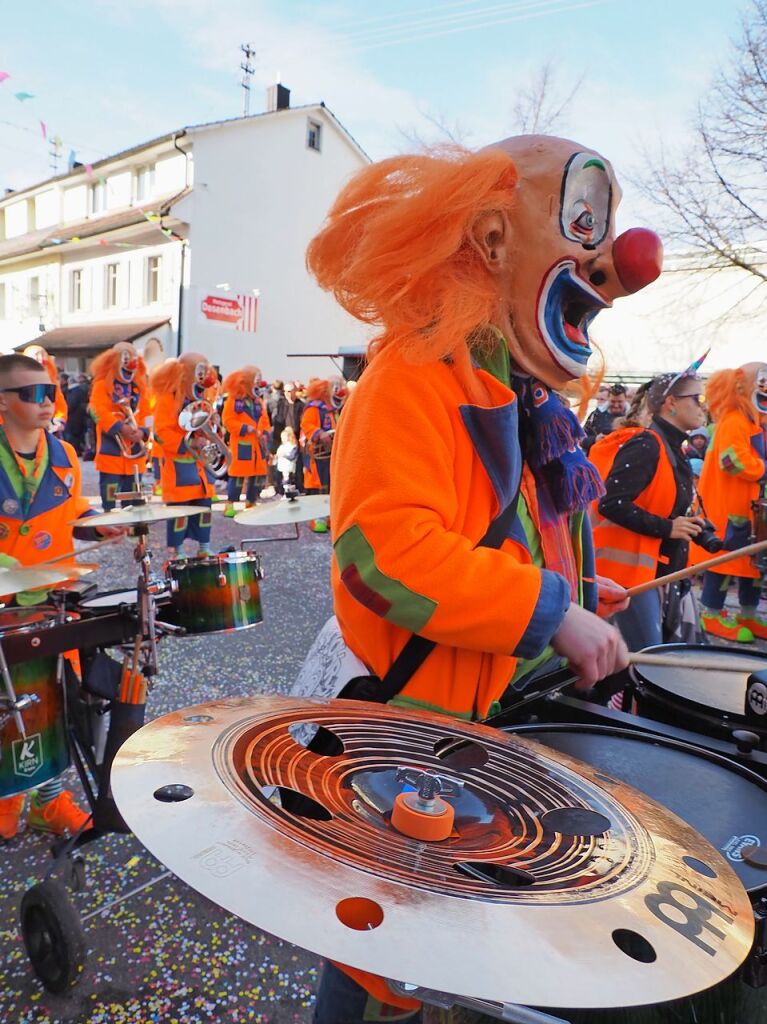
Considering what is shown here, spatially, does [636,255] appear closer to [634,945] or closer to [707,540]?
Result: [634,945]

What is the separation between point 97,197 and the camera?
2194 centimetres

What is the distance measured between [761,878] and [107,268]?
22.7 metres

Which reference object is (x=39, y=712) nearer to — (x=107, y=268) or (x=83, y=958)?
(x=83, y=958)

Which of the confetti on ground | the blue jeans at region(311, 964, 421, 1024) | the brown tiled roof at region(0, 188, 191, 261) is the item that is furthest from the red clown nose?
the brown tiled roof at region(0, 188, 191, 261)

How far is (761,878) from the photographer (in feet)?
2.75

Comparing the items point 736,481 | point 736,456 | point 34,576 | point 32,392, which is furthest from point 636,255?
point 736,481

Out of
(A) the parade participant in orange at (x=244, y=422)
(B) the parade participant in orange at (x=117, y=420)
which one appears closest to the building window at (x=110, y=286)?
(A) the parade participant in orange at (x=244, y=422)

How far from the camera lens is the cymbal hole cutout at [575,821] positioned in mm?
794

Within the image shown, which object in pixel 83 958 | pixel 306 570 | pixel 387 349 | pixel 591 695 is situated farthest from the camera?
pixel 306 570

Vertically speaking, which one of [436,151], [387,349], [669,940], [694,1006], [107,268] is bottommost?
[694,1006]

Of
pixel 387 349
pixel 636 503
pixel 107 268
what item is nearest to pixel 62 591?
pixel 387 349

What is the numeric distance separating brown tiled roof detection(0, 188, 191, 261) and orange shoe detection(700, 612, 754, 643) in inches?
663

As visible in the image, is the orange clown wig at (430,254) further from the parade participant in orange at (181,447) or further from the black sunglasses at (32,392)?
the parade participant in orange at (181,447)

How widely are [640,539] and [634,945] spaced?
2.90 meters
